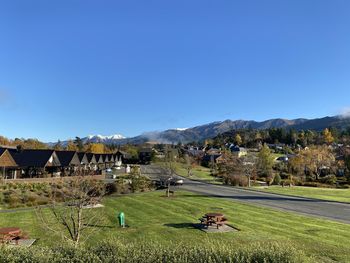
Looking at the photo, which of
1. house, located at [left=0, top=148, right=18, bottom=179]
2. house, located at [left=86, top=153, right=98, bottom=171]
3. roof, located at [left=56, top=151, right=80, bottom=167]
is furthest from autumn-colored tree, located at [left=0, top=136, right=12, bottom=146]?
house, located at [left=0, top=148, right=18, bottom=179]

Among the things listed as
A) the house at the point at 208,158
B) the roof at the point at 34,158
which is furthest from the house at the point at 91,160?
the house at the point at 208,158

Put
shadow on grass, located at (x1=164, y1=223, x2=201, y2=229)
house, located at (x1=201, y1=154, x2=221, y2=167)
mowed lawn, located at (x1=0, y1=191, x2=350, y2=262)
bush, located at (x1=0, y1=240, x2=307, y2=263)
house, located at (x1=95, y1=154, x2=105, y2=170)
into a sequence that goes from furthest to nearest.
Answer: house, located at (x1=201, y1=154, x2=221, y2=167), house, located at (x1=95, y1=154, x2=105, y2=170), shadow on grass, located at (x1=164, y1=223, x2=201, y2=229), mowed lawn, located at (x1=0, y1=191, x2=350, y2=262), bush, located at (x1=0, y1=240, x2=307, y2=263)

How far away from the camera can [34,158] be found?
67.8 m

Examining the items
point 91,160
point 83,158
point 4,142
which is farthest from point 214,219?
point 4,142

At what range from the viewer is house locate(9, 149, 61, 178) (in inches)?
2581

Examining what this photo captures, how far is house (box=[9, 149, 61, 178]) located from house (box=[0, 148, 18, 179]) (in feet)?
4.87

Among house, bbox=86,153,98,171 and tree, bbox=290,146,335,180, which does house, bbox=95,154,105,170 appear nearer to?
house, bbox=86,153,98,171

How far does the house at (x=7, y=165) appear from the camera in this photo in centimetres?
5866

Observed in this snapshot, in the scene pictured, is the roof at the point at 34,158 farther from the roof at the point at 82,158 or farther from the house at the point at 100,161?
the house at the point at 100,161

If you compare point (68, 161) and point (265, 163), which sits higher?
point (68, 161)

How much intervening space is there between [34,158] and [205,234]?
184 ft

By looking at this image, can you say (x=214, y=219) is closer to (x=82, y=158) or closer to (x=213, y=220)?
(x=213, y=220)

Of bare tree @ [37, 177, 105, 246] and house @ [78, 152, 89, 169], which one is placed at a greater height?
house @ [78, 152, 89, 169]

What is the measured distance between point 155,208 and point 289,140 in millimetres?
177482
